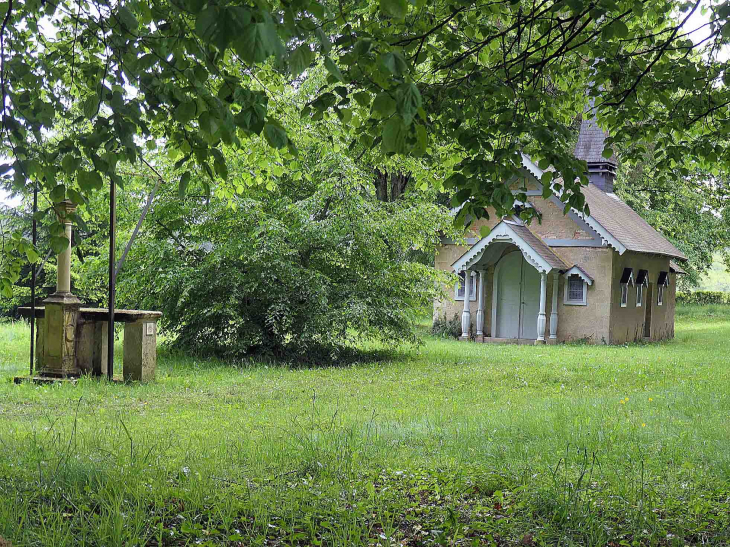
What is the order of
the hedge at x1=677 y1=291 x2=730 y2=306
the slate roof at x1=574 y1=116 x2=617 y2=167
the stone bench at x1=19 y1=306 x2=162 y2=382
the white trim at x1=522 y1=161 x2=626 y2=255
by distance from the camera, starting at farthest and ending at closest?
the hedge at x1=677 y1=291 x2=730 y2=306
the slate roof at x1=574 y1=116 x2=617 y2=167
the white trim at x1=522 y1=161 x2=626 y2=255
the stone bench at x1=19 y1=306 x2=162 y2=382

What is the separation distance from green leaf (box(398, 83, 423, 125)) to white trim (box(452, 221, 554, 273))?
65.8 feet

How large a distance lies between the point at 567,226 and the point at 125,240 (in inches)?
560

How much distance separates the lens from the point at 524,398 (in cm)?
1080

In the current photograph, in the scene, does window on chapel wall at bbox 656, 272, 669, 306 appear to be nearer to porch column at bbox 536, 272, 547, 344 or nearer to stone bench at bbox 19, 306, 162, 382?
porch column at bbox 536, 272, 547, 344

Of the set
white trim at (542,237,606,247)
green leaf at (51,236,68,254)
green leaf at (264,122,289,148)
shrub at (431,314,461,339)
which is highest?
white trim at (542,237,606,247)

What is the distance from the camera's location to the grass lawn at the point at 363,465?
14.3 feet

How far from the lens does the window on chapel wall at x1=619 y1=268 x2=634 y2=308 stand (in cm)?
2406

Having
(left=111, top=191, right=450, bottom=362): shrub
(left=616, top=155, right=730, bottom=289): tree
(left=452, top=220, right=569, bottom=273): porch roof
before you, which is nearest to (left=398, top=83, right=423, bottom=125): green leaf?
(left=111, top=191, right=450, bottom=362): shrub

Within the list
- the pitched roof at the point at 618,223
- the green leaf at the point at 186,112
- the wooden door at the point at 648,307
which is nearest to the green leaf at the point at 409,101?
the green leaf at the point at 186,112

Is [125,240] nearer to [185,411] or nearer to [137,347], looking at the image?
[137,347]

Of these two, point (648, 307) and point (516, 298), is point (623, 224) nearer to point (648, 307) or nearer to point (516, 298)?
point (648, 307)

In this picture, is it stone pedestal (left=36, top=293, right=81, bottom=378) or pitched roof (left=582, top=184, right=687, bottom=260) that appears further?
pitched roof (left=582, top=184, right=687, bottom=260)

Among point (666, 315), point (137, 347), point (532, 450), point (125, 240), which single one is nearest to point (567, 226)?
point (666, 315)

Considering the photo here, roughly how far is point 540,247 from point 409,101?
71.1 feet
